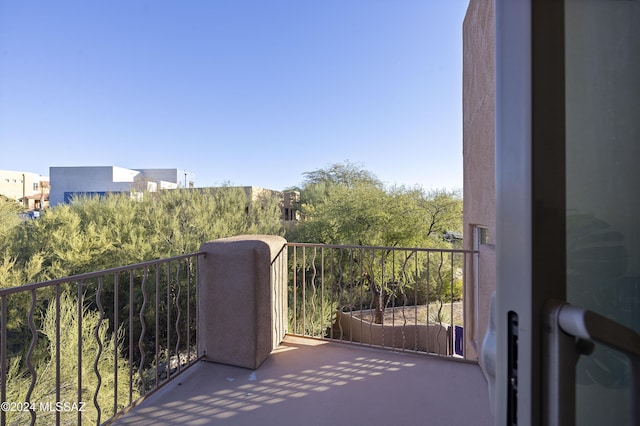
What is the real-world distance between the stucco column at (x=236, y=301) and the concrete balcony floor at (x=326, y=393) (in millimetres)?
169

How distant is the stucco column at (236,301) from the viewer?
2.87 metres

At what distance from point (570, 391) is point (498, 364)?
10cm

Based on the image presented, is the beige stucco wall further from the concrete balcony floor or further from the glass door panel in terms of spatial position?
the glass door panel

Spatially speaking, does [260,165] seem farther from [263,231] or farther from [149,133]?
[263,231]

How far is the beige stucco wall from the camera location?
3.20 m

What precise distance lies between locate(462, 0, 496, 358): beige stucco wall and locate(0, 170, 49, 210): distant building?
33792 mm

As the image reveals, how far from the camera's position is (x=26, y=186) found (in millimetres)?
32312

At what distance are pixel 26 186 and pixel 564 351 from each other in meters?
45.0

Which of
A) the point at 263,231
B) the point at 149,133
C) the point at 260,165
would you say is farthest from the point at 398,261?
the point at 149,133

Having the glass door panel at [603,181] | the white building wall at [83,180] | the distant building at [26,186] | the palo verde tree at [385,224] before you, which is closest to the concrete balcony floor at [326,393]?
the glass door panel at [603,181]

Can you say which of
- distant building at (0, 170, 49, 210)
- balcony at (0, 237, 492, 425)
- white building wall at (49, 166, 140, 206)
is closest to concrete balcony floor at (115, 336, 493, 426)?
balcony at (0, 237, 492, 425)

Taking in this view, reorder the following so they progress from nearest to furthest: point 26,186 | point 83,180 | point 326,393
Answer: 1. point 326,393
2. point 26,186
3. point 83,180

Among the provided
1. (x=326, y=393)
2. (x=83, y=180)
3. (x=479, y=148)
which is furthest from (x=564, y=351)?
(x=83, y=180)

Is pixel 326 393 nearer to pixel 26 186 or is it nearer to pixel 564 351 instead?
pixel 564 351
